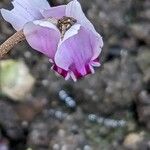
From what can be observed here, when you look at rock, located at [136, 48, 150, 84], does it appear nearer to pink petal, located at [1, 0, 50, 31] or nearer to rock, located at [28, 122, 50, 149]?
rock, located at [28, 122, 50, 149]

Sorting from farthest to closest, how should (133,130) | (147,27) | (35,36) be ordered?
(147,27) < (133,130) < (35,36)

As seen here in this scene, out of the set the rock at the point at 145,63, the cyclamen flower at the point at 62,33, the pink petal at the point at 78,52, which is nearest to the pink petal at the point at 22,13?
the cyclamen flower at the point at 62,33

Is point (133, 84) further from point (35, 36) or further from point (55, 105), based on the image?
point (35, 36)

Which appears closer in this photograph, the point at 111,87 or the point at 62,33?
the point at 62,33

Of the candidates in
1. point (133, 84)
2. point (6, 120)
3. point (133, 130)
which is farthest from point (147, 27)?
point (6, 120)

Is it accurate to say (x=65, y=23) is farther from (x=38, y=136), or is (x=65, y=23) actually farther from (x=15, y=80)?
(x=15, y=80)

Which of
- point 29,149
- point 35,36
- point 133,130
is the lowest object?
point 133,130

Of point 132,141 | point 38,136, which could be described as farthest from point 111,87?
point 38,136
